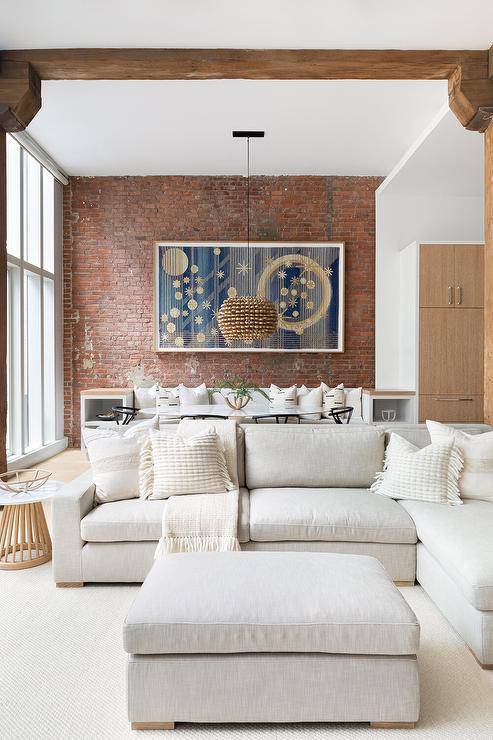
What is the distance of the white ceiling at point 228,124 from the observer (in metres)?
5.01

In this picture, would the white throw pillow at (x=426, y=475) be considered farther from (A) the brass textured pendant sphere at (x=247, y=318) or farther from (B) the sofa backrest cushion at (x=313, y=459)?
(A) the brass textured pendant sphere at (x=247, y=318)

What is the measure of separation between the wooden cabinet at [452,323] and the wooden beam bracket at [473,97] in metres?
2.33

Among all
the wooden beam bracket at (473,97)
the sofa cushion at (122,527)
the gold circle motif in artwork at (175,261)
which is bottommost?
the sofa cushion at (122,527)

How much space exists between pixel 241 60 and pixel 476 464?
3357 millimetres

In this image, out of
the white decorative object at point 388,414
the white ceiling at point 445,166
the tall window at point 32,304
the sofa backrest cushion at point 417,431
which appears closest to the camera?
the sofa backrest cushion at point 417,431

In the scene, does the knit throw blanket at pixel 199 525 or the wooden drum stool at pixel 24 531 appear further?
the wooden drum stool at pixel 24 531

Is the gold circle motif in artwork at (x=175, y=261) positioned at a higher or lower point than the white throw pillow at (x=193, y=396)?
higher

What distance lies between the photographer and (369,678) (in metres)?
1.89

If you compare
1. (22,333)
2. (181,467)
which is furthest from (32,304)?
(181,467)

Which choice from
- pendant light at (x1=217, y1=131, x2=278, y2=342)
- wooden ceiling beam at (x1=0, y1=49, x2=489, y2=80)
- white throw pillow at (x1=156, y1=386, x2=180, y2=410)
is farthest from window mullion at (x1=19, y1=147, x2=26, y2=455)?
pendant light at (x1=217, y1=131, x2=278, y2=342)

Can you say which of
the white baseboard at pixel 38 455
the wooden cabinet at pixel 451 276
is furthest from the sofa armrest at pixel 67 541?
the wooden cabinet at pixel 451 276

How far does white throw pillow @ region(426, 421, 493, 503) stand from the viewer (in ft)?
10.6

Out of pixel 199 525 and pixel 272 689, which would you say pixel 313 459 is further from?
pixel 272 689

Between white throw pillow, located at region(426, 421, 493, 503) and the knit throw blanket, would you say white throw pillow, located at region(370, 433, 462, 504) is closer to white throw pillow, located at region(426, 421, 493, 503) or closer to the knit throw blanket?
white throw pillow, located at region(426, 421, 493, 503)
